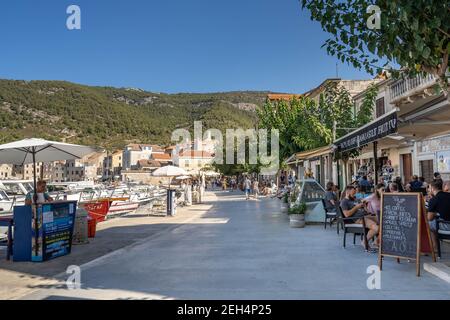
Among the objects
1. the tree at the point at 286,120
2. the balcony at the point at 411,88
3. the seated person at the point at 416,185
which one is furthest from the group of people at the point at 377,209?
the tree at the point at 286,120

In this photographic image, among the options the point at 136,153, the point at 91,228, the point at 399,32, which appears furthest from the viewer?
the point at 136,153

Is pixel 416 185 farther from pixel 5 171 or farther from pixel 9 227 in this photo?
pixel 5 171

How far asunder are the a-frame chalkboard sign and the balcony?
9215 mm

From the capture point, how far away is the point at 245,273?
6043 millimetres

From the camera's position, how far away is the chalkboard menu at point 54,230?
24.5ft

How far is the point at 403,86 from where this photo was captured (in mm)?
17750

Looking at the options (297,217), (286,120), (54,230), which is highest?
(286,120)

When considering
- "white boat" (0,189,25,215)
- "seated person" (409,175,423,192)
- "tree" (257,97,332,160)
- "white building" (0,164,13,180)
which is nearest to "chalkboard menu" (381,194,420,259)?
"seated person" (409,175,423,192)

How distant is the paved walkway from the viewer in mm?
4992

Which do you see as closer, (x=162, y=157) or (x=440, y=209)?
(x=440, y=209)

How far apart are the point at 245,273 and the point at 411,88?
13958 mm

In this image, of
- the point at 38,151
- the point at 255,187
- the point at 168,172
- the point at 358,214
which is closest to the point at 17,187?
the point at 168,172
